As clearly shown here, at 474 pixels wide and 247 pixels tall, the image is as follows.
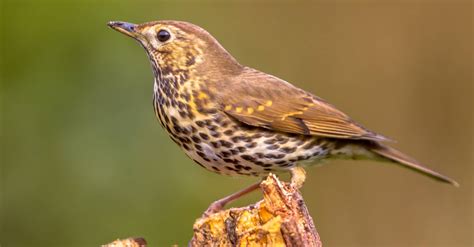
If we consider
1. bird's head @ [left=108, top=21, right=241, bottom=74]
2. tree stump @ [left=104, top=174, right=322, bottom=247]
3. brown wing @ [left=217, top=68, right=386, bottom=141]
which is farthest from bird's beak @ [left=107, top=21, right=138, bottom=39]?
tree stump @ [left=104, top=174, right=322, bottom=247]

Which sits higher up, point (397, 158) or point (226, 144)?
point (226, 144)

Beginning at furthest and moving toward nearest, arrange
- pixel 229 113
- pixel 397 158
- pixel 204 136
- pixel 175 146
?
pixel 175 146 < pixel 397 158 < pixel 229 113 < pixel 204 136

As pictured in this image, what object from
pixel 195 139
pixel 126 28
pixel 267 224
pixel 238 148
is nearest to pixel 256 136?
pixel 238 148

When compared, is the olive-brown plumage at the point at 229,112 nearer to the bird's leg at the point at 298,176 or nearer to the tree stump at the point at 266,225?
the bird's leg at the point at 298,176

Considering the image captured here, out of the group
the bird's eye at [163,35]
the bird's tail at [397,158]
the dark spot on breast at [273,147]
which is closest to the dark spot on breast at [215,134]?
the dark spot on breast at [273,147]

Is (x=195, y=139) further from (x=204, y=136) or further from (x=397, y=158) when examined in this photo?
(x=397, y=158)

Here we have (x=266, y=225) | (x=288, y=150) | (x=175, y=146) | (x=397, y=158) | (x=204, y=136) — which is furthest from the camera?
(x=175, y=146)

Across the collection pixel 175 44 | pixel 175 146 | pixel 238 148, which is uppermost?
pixel 175 44

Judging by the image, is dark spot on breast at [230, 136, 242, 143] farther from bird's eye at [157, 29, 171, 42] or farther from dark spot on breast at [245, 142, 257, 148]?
bird's eye at [157, 29, 171, 42]
